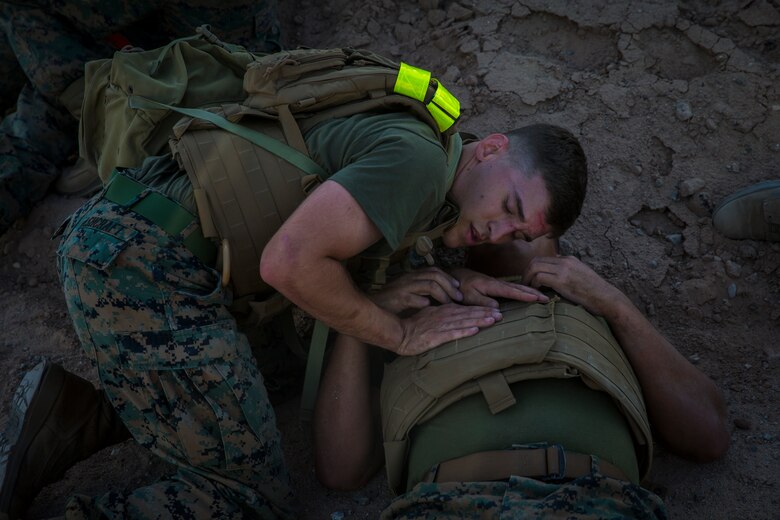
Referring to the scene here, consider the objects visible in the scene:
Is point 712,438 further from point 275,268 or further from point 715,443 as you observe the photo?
point 275,268

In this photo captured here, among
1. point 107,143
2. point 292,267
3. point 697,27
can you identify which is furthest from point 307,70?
point 697,27

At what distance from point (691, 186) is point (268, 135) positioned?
2045 mm

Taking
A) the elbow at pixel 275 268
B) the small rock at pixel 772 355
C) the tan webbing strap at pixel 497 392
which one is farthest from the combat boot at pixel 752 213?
the elbow at pixel 275 268

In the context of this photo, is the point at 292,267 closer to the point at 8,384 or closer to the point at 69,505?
the point at 69,505

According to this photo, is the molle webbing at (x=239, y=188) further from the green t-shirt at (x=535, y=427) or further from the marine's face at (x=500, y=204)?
the green t-shirt at (x=535, y=427)

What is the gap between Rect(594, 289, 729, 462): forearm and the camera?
2314 millimetres

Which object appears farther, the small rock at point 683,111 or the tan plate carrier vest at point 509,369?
the small rock at point 683,111

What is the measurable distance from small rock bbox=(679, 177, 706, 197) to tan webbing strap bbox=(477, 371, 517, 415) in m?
1.69

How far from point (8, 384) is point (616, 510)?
2.50m

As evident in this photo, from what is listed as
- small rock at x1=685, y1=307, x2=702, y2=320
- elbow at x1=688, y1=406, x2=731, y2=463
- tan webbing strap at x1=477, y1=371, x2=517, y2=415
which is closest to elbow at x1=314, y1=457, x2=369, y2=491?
tan webbing strap at x1=477, y1=371, x2=517, y2=415

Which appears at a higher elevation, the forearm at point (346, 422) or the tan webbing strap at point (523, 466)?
the tan webbing strap at point (523, 466)

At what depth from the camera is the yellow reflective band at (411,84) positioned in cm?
227

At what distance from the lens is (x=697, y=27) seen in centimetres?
346

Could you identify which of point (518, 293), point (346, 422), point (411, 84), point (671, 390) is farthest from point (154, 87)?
point (671, 390)
